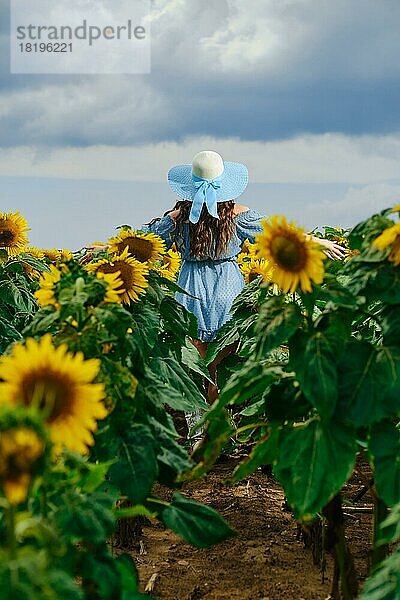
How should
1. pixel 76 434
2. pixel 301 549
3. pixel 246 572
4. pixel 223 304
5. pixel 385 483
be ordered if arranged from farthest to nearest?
pixel 223 304, pixel 301 549, pixel 246 572, pixel 385 483, pixel 76 434

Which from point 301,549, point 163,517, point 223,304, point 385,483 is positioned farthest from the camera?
point 223,304

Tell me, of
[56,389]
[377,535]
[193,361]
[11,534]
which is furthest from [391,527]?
[193,361]

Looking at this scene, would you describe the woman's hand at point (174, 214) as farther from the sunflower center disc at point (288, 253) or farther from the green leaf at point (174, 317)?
the sunflower center disc at point (288, 253)

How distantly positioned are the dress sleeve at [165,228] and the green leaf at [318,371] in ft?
12.2

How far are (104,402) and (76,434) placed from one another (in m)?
0.50

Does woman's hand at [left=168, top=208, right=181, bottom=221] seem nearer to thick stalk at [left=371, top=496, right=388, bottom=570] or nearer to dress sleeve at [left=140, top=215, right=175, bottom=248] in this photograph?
dress sleeve at [left=140, top=215, right=175, bottom=248]

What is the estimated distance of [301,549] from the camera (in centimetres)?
402

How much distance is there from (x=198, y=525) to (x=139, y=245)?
1.69m

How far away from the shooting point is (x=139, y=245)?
12.6 feet

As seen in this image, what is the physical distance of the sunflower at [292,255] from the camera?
7.74 feet

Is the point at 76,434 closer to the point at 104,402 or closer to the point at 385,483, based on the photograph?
the point at 104,402

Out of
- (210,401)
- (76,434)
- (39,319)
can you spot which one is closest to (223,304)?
(210,401)

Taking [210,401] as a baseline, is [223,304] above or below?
above

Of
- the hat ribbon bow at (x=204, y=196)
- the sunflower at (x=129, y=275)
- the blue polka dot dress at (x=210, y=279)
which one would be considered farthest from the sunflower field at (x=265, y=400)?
the blue polka dot dress at (x=210, y=279)
